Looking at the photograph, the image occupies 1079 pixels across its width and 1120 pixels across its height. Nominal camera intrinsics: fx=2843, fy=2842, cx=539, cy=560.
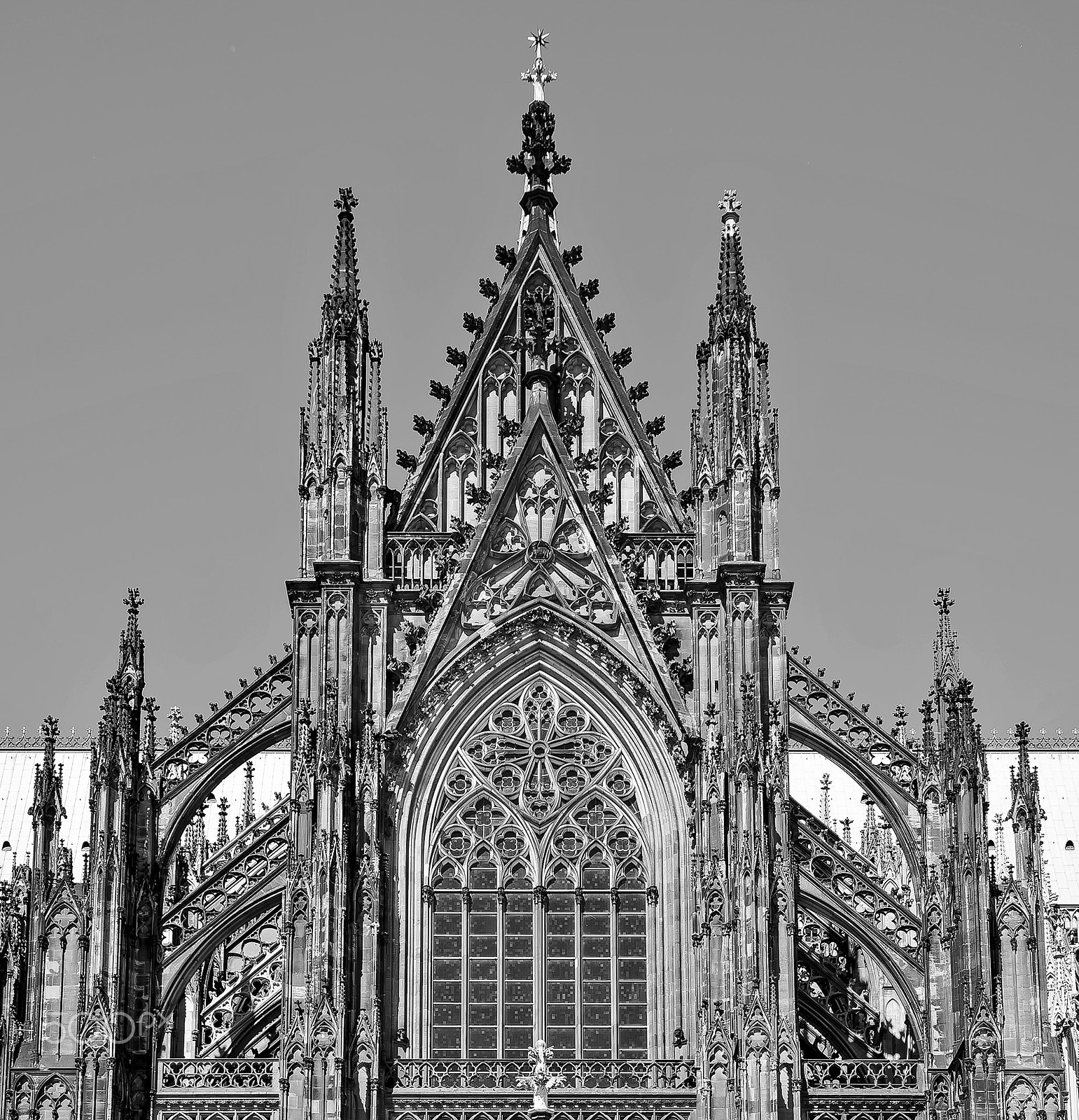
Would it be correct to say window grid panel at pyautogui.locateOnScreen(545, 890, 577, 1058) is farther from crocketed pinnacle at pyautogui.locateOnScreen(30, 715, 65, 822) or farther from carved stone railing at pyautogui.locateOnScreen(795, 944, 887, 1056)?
crocketed pinnacle at pyautogui.locateOnScreen(30, 715, 65, 822)

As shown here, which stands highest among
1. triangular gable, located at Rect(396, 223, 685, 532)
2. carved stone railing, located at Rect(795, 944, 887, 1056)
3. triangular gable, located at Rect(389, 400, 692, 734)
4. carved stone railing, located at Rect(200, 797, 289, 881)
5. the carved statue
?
triangular gable, located at Rect(396, 223, 685, 532)

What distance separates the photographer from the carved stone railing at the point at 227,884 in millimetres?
49688

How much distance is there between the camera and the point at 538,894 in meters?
50.6

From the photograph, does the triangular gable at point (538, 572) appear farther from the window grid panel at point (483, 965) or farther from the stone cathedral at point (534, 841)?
the window grid panel at point (483, 965)

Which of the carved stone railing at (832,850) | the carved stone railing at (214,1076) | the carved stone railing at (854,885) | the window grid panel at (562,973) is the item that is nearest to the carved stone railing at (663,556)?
the carved stone railing at (832,850)

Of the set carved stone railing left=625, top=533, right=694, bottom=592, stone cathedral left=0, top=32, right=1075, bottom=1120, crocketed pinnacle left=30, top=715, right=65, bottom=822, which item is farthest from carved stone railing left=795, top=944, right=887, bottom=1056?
crocketed pinnacle left=30, top=715, right=65, bottom=822

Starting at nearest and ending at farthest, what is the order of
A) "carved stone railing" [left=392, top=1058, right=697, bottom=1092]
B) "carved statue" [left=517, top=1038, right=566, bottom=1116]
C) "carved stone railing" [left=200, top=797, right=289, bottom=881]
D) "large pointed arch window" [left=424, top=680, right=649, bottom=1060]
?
"carved statue" [left=517, top=1038, right=566, bottom=1116] → "carved stone railing" [left=392, top=1058, right=697, bottom=1092] → "large pointed arch window" [left=424, top=680, right=649, bottom=1060] → "carved stone railing" [left=200, top=797, right=289, bottom=881]

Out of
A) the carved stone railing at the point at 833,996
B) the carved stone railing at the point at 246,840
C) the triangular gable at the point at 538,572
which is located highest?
the triangular gable at the point at 538,572

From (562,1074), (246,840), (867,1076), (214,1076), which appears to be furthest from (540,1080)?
(246,840)

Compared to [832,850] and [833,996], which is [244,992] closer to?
[833,996]

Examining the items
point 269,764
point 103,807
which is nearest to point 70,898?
point 103,807

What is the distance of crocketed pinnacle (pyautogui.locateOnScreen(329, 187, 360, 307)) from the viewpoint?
5475cm

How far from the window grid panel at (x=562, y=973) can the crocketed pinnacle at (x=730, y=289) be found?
458 inches

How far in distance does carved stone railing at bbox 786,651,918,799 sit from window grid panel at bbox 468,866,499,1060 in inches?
258
